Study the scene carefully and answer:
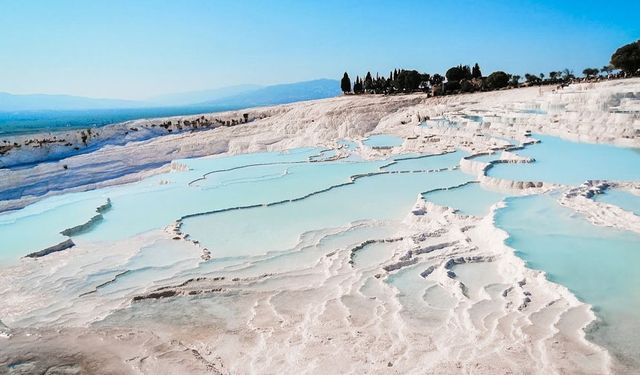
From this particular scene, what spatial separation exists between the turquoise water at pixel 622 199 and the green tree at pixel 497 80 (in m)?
23.4

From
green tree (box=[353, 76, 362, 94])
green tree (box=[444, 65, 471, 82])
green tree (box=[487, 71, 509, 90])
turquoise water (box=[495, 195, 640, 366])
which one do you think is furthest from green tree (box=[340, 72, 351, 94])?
turquoise water (box=[495, 195, 640, 366])

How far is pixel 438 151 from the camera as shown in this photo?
15383mm

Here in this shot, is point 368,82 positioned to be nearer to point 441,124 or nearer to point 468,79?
point 468,79

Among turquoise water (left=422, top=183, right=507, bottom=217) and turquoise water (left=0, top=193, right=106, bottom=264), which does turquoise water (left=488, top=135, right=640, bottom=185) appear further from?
turquoise water (left=0, top=193, right=106, bottom=264)

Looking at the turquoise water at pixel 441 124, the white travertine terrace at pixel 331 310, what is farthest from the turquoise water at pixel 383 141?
the white travertine terrace at pixel 331 310

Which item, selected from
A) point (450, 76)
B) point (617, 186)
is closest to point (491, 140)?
point (617, 186)

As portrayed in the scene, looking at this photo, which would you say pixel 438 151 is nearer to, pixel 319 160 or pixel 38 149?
pixel 319 160

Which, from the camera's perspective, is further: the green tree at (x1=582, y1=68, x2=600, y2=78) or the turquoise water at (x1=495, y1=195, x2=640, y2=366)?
the green tree at (x1=582, y1=68, x2=600, y2=78)

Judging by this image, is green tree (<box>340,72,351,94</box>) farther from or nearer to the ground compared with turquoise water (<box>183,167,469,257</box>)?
farther from the ground

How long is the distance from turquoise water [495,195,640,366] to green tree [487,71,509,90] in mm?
24435

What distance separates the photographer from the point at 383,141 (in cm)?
1959

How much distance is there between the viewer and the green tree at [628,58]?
939 inches

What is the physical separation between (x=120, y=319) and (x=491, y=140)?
42.7 feet

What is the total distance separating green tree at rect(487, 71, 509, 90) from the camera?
30.3 metres
